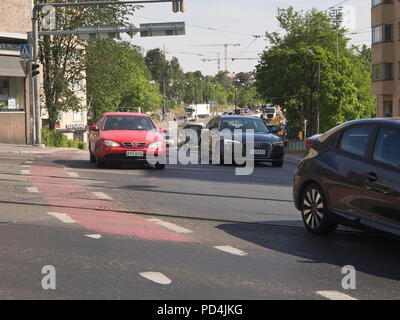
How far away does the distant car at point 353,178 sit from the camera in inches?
284

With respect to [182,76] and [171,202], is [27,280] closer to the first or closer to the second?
[171,202]

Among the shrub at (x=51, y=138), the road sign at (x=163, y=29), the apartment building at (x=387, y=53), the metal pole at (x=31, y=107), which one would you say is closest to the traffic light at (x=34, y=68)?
the metal pole at (x=31, y=107)

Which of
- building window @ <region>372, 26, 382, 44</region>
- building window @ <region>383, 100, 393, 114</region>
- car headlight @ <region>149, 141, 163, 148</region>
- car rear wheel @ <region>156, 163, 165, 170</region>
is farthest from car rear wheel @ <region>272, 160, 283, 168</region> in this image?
building window @ <region>372, 26, 382, 44</region>

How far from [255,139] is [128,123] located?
154 inches

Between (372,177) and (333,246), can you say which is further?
(333,246)

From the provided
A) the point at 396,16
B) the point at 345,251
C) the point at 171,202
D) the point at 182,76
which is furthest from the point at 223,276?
the point at 182,76

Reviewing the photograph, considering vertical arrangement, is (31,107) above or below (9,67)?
below

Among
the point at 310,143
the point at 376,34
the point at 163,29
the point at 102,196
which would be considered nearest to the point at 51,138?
the point at 163,29

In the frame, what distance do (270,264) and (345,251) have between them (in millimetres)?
1172

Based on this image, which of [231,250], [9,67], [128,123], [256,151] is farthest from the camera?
[9,67]

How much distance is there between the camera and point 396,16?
55406 mm

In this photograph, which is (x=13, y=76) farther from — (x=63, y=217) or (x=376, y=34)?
(x=376, y=34)

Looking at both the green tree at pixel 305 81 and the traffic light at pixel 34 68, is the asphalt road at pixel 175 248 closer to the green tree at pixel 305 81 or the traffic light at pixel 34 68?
the traffic light at pixel 34 68

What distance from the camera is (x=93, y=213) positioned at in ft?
33.3
